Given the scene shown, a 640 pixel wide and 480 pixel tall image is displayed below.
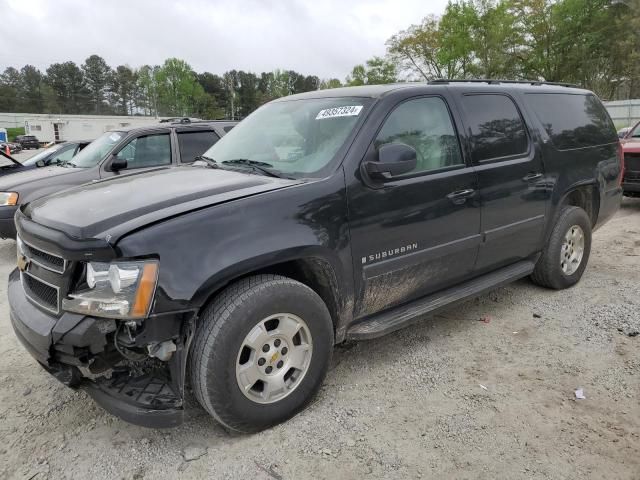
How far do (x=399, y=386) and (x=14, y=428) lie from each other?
7.46 ft

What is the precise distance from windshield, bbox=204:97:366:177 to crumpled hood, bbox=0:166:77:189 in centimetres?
386

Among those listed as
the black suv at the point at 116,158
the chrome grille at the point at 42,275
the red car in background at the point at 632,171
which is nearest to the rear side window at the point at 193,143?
the black suv at the point at 116,158

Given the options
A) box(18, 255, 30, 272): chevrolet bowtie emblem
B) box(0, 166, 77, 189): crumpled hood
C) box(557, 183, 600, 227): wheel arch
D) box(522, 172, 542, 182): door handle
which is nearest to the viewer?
box(18, 255, 30, 272): chevrolet bowtie emblem

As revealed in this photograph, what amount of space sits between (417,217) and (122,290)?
1.87m

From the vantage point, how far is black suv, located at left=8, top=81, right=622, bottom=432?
2291 mm

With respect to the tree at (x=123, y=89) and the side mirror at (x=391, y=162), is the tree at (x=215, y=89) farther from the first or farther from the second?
the side mirror at (x=391, y=162)

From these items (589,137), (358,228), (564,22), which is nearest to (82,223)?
(358,228)

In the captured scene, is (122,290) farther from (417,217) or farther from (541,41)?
(541,41)

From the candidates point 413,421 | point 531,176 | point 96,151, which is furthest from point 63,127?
point 413,421

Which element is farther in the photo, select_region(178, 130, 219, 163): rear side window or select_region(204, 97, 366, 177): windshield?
select_region(178, 130, 219, 163): rear side window

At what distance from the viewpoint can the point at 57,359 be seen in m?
2.35

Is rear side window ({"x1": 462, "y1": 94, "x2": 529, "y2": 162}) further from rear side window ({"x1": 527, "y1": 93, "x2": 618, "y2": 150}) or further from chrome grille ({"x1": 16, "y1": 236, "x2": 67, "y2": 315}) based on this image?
chrome grille ({"x1": 16, "y1": 236, "x2": 67, "y2": 315})

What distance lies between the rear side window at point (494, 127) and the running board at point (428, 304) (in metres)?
0.95

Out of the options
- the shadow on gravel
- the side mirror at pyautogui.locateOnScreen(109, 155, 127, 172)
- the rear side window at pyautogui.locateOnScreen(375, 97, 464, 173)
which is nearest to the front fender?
the rear side window at pyautogui.locateOnScreen(375, 97, 464, 173)
